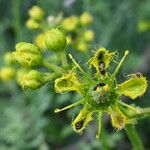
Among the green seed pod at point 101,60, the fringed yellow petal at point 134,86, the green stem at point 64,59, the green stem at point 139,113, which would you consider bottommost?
the green stem at point 139,113

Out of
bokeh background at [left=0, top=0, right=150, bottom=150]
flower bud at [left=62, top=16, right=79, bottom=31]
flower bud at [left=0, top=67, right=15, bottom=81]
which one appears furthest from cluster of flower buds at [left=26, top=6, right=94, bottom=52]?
flower bud at [left=0, top=67, right=15, bottom=81]

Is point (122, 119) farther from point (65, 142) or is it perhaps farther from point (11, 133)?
point (65, 142)

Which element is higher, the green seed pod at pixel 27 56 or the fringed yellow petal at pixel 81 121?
the green seed pod at pixel 27 56

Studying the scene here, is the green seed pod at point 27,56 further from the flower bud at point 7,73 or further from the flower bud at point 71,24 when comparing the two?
the flower bud at point 7,73

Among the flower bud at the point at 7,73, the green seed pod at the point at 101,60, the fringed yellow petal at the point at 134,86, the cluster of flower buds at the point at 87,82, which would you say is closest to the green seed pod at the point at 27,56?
the cluster of flower buds at the point at 87,82

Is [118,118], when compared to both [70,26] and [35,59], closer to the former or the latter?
[35,59]

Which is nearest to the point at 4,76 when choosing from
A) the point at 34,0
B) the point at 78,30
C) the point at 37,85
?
the point at 78,30

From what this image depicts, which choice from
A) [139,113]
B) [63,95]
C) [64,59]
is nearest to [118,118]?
[139,113]
